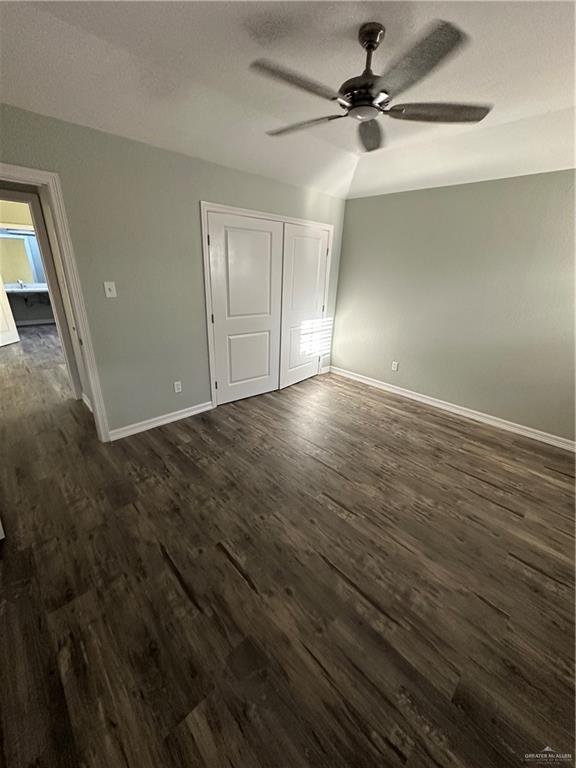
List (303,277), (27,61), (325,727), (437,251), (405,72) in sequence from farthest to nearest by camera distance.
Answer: (303,277), (437,251), (27,61), (405,72), (325,727)

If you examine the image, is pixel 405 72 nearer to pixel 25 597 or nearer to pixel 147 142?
pixel 147 142

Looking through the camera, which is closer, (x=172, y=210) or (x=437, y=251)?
(x=172, y=210)

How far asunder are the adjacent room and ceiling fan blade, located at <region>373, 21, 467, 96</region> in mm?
13

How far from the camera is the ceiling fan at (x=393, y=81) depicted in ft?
3.88

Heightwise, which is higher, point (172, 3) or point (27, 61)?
point (172, 3)

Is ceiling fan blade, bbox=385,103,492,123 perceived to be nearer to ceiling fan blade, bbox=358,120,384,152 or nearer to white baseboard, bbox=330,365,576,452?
ceiling fan blade, bbox=358,120,384,152

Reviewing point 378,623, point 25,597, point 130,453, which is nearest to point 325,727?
point 378,623

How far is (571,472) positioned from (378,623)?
2.29 metres

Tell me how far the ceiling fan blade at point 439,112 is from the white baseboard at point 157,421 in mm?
2812

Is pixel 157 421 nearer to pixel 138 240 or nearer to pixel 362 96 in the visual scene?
pixel 138 240

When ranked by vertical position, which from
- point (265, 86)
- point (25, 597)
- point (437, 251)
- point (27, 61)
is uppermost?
point (265, 86)

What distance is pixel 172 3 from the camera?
1.34 meters

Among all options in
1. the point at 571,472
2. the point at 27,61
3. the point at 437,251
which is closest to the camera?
the point at 27,61

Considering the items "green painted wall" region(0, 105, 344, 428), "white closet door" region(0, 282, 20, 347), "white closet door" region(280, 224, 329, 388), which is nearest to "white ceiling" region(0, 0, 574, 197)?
"green painted wall" region(0, 105, 344, 428)
